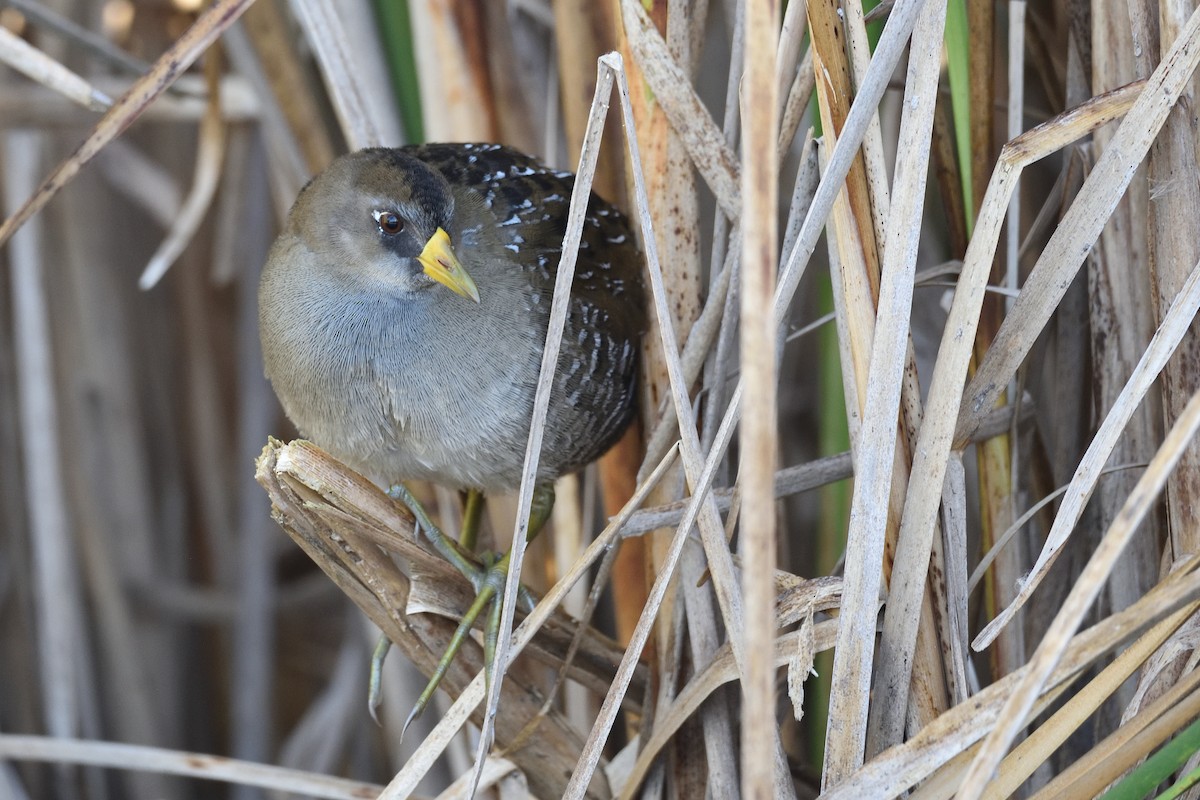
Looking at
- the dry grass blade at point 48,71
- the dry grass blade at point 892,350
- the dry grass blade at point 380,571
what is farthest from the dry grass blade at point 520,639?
the dry grass blade at point 48,71

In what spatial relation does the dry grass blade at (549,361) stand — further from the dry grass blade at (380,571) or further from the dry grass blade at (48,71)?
the dry grass blade at (48,71)

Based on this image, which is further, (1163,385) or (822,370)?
(822,370)

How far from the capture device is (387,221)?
1.59 m

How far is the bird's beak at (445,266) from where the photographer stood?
61.1 inches

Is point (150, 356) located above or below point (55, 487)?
above

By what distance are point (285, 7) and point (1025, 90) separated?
121 centimetres

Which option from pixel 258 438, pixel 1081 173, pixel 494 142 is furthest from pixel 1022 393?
pixel 258 438

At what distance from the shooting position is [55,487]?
223 centimetres

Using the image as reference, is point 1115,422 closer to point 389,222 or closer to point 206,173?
point 389,222

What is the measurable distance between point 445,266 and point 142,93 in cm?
41

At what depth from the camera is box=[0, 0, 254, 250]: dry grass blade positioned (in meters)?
1.41

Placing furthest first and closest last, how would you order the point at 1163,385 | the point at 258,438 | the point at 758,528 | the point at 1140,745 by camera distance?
the point at 258,438 < the point at 1163,385 < the point at 1140,745 < the point at 758,528

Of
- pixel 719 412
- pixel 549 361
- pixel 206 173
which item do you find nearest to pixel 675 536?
pixel 549 361

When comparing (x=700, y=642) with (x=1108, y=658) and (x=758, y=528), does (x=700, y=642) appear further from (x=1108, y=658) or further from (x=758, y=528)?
(x=758, y=528)
